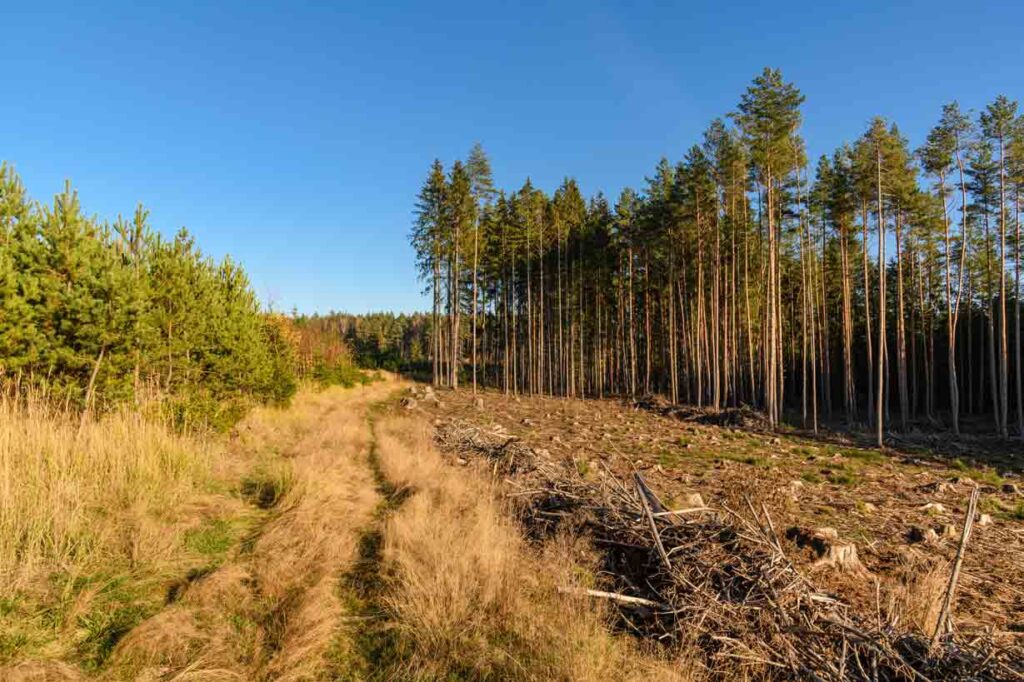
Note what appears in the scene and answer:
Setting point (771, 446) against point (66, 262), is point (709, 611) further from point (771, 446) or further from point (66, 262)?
point (771, 446)

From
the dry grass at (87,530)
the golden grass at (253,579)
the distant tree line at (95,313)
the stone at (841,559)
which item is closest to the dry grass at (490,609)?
the golden grass at (253,579)

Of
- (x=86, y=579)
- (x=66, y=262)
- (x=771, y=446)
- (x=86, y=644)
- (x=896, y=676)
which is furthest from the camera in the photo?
(x=771, y=446)

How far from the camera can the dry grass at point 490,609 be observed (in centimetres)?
321

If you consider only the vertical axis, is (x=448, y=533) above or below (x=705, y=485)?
above

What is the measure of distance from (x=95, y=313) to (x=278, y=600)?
22.9 ft

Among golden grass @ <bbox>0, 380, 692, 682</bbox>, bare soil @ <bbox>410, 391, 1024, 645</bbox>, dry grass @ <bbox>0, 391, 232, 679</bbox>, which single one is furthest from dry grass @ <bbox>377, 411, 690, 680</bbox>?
dry grass @ <bbox>0, 391, 232, 679</bbox>

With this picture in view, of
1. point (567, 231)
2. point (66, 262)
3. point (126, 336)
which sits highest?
point (567, 231)

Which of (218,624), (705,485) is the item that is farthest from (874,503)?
(218,624)

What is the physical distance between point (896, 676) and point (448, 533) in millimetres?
3760

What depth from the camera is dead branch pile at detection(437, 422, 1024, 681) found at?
2.98 m

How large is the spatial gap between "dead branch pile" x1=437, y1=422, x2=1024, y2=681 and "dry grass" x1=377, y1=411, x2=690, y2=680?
419 millimetres

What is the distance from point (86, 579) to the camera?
397 centimetres

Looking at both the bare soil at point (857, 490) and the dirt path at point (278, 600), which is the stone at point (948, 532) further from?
the dirt path at point (278, 600)

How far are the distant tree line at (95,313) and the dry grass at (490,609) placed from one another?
619 cm
